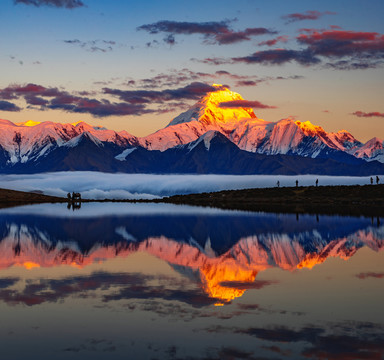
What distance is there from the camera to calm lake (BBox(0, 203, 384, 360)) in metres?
23.5

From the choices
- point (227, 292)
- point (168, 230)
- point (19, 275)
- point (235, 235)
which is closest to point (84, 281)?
point (19, 275)

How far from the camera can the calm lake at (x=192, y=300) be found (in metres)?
23.5

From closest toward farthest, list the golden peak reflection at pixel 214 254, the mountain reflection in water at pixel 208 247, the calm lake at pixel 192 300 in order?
the calm lake at pixel 192 300
the golden peak reflection at pixel 214 254
the mountain reflection in water at pixel 208 247

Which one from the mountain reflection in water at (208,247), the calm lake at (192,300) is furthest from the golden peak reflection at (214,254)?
the calm lake at (192,300)

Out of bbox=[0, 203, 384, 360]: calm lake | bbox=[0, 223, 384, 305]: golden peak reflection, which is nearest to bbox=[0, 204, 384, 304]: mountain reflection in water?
bbox=[0, 223, 384, 305]: golden peak reflection

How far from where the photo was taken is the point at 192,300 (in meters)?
32.1

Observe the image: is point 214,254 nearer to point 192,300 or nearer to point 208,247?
point 208,247

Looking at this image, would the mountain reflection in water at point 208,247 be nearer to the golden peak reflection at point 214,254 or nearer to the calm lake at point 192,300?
the golden peak reflection at point 214,254

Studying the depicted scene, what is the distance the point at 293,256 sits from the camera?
5119 cm

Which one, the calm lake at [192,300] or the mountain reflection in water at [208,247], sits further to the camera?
the mountain reflection in water at [208,247]

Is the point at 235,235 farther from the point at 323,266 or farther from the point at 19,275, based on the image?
the point at 19,275

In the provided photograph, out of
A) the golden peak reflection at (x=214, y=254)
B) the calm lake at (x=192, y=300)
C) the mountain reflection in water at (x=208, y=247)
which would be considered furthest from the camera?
the mountain reflection in water at (x=208, y=247)

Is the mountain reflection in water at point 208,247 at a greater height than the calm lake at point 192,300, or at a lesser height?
lesser

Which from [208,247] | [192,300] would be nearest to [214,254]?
[208,247]
